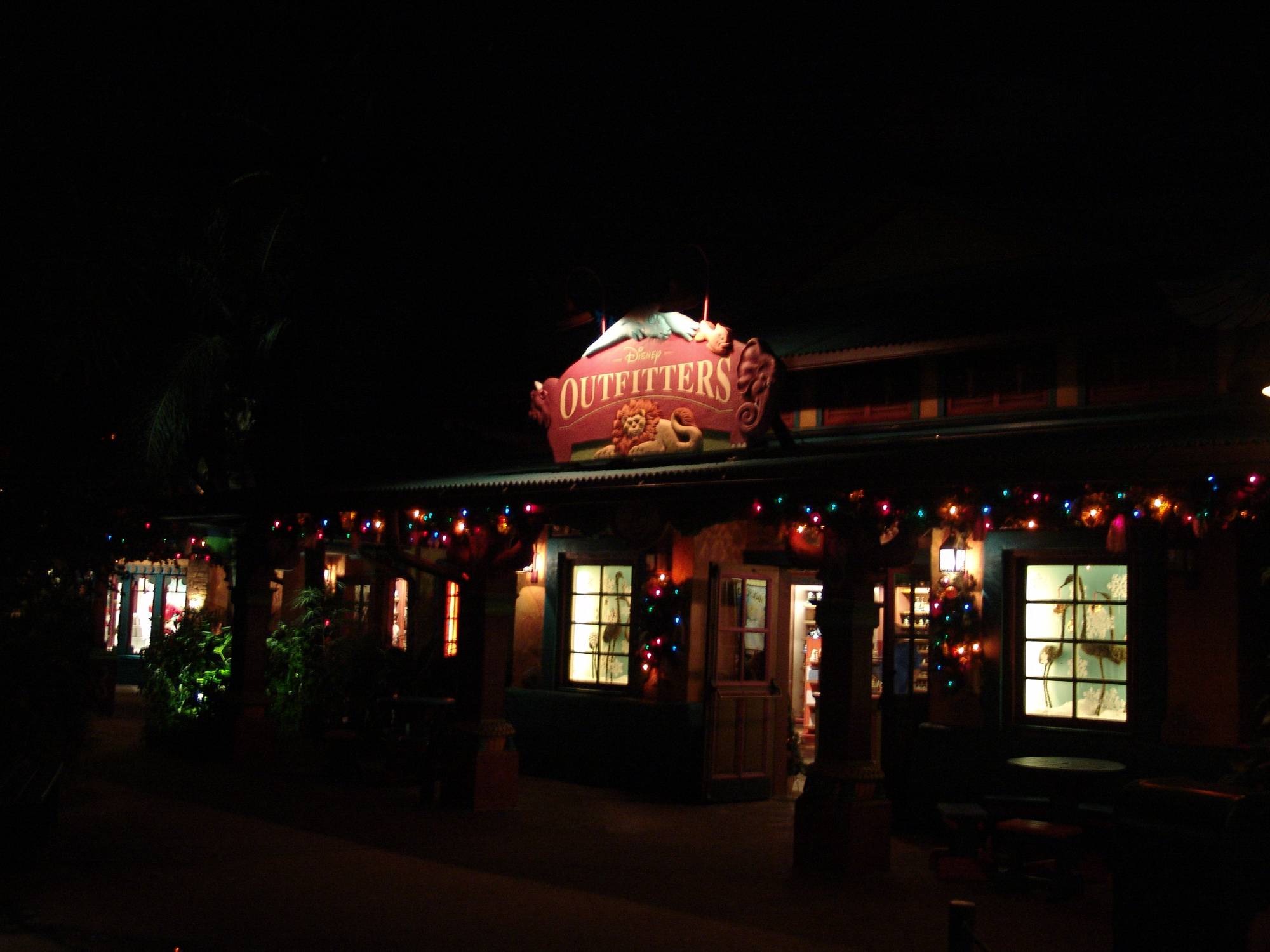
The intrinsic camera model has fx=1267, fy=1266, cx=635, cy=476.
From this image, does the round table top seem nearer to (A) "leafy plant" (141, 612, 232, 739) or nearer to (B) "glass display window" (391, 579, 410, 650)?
(A) "leafy plant" (141, 612, 232, 739)

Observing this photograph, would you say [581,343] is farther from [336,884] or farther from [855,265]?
[336,884]

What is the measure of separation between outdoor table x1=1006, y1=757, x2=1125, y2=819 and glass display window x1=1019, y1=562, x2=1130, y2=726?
3.30ft

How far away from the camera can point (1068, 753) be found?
9.80 meters

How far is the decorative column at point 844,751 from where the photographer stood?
8.88m

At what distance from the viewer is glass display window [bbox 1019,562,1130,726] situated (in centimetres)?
988

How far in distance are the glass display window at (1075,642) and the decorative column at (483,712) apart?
452 cm

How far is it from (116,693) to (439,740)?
15369mm

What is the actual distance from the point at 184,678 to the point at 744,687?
6.86m

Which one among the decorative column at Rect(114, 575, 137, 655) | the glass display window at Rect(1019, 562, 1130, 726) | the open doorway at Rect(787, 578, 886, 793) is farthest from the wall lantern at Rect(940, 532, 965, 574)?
the decorative column at Rect(114, 575, 137, 655)

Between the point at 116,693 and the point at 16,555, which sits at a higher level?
the point at 16,555

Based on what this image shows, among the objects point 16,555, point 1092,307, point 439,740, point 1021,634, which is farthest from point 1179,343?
point 16,555

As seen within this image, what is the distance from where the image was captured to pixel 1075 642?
10.1 m

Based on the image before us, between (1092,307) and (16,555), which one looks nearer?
(16,555)

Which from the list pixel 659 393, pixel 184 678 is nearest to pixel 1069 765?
pixel 659 393
